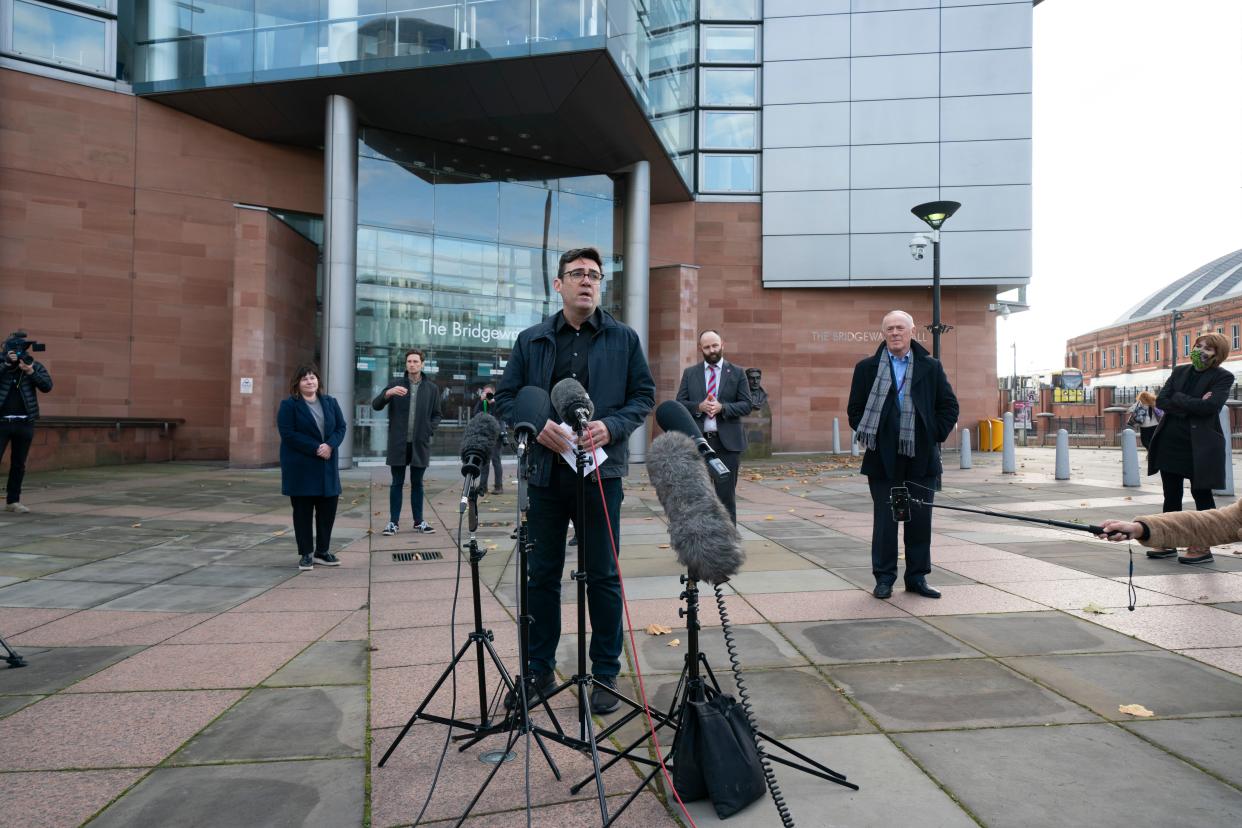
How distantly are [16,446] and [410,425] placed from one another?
5693mm

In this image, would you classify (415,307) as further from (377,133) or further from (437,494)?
(437,494)

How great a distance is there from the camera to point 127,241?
57.7 ft

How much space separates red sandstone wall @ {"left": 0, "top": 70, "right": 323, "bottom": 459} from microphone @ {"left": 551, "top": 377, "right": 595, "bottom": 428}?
18497 mm

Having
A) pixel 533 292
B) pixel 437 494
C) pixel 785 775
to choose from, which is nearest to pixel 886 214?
pixel 533 292

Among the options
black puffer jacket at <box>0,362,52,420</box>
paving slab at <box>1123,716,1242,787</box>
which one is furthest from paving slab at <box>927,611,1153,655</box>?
black puffer jacket at <box>0,362,52,420</box>

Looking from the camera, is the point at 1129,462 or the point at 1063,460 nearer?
the point at 1129,462

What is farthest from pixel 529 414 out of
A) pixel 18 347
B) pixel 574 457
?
pixel 18 347

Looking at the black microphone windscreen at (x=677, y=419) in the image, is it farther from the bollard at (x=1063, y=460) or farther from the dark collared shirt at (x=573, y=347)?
the bollard at (x=1063, y=460)

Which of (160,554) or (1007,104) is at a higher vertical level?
(1007,104)

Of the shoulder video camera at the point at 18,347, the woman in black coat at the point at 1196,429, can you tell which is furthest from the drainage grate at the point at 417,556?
the woman in black coat at the point at 1196,429

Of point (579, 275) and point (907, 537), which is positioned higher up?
point (579, 275)

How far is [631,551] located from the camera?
7.76m

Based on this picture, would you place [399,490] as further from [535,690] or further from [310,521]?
[535,690]

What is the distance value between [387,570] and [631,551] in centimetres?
242
